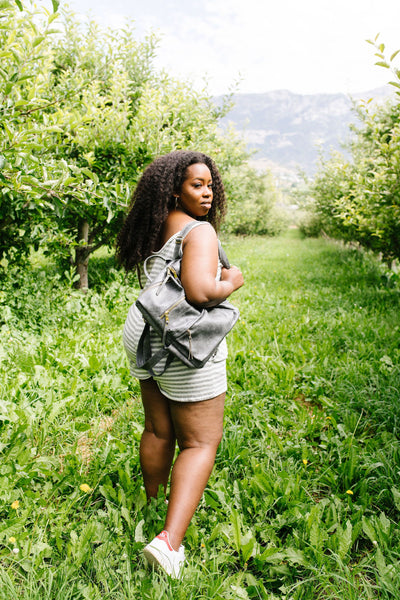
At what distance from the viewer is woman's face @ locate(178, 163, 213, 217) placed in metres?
1.71

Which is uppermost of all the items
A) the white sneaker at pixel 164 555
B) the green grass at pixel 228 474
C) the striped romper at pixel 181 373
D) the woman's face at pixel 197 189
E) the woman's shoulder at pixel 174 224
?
the woman's face at pixel 197 189

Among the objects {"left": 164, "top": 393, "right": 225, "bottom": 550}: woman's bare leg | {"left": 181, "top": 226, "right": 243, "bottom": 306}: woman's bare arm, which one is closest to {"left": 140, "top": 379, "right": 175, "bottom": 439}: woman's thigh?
{"left": 164, "top": 393, "right": 225, "bottom": 550}: woman's bare leg

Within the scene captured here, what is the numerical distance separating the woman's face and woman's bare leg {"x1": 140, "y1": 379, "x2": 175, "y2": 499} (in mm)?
838

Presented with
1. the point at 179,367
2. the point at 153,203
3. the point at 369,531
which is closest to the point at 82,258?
the point at 153,203

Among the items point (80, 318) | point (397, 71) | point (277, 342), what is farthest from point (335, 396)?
point (80, 318)

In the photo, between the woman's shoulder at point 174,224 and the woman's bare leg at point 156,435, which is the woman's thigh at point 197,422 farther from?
the woman's shoulder at point 174,224

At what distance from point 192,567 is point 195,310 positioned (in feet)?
3.69

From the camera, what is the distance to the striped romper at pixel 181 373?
5.17 feet

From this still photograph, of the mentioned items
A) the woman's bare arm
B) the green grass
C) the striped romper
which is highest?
the woman's bare arm

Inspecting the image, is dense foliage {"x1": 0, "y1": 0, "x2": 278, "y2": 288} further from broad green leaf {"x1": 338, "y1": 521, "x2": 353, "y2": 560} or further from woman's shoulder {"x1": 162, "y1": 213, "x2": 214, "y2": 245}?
broad green leaf {"x1": 338, "y1": 521, "x2": 353, "y2": 560}

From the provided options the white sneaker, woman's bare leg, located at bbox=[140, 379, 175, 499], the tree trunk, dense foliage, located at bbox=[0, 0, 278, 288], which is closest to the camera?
the white sneaker

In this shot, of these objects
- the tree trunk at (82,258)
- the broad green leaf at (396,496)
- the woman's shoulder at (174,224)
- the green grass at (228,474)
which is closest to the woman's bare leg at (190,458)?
the green grass at (228,474)

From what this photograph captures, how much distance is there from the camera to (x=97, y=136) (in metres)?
5.08

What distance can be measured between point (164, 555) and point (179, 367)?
0.70 m
